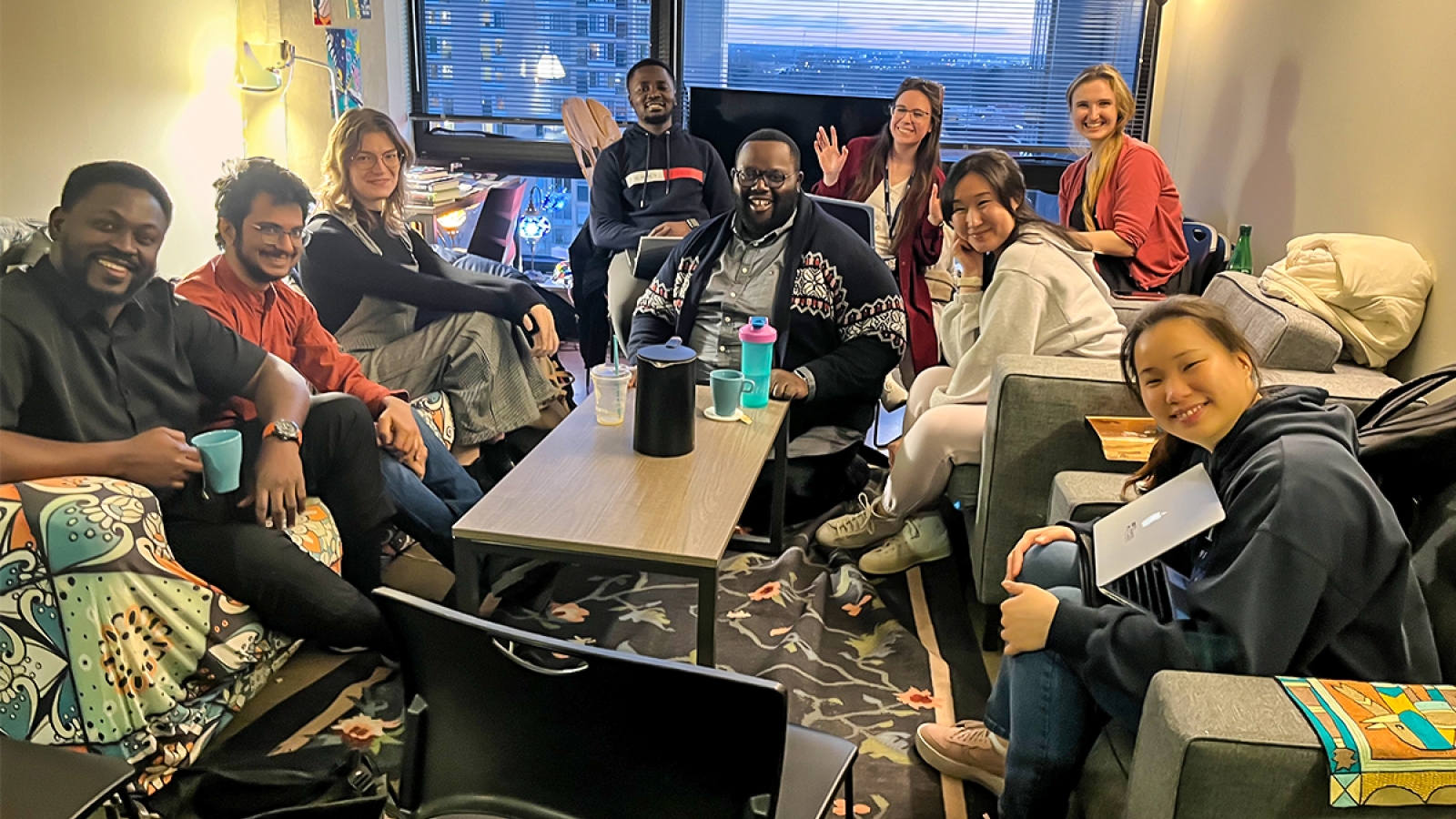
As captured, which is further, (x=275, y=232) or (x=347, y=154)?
(x=347, y=154)

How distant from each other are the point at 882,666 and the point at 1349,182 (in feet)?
5.77

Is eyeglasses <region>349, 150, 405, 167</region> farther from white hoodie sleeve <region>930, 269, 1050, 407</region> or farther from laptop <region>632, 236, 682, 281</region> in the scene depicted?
white hoodie sleeve <region>930, 269, 1050, 407</region>

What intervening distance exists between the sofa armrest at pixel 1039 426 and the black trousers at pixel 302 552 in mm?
1298

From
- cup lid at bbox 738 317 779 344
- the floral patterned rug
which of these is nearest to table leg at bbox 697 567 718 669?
the floral patterned rug

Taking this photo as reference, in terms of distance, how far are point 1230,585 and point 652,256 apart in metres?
2.42

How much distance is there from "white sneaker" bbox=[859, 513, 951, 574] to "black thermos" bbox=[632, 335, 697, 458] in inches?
28.5

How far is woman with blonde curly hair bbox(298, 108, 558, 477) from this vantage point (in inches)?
103

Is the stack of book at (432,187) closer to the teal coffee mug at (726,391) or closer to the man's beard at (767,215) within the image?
the man's beard at (767,215)

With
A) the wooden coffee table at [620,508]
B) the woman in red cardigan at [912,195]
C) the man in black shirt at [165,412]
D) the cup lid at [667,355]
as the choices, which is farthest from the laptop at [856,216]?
the man in black shirt at [165,412]

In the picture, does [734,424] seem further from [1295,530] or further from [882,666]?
[1295,530]

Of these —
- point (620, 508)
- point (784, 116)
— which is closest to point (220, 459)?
point (620, 508)

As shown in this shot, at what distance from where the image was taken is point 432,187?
4.21 meters

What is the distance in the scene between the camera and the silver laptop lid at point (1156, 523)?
1.47 m

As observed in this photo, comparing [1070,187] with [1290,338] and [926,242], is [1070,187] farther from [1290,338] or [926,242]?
[1290,338]
